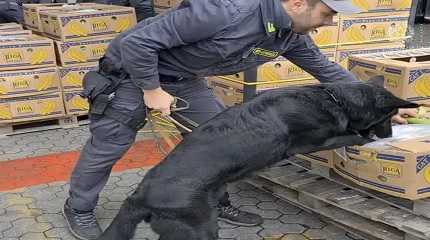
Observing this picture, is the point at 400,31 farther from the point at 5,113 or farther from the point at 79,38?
the point at 5,113

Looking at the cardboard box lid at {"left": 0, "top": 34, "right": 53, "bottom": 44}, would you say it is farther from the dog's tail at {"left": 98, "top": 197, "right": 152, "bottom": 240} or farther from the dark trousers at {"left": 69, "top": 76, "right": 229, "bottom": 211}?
the dog's tail at {"left": 98, "top": 197, "right": 152, "bottom": 240}

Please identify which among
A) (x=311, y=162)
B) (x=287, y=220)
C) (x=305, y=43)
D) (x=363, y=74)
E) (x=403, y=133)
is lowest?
(x=287, y=220)

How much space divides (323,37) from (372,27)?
433mm

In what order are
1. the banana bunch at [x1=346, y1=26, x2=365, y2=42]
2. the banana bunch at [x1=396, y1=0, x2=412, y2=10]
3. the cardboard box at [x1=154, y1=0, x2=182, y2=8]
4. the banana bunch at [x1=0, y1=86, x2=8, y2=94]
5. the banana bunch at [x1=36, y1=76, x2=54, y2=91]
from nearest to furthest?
the banana bunch at [x1=346, y1=26, x2=365, y2=42] → the banana bunch at [x1=396, y1=0, x2=412, y2=10] → the banana bunch at [x1=0, y1=86, x2=8, y2=94] → the banana bunch at [x1=36, y1=76, x2=54, y2=91] → the cardboard box at [x1=154, y1=0, x2=182, y2=8]

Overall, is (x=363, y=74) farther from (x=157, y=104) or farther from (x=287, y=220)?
(x=157, y=104)

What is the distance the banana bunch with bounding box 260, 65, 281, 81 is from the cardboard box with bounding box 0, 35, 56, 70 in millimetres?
2164

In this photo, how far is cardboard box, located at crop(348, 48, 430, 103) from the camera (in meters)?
3.07

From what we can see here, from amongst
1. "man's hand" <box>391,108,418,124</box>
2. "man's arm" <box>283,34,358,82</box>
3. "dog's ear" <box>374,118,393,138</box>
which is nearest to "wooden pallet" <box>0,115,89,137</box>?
"man's arm" <box>283,34,358,82</box>

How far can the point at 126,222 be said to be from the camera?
2133mm

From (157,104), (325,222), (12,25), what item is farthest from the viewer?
(12,25)

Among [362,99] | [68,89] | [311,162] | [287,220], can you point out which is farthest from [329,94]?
[68,89]

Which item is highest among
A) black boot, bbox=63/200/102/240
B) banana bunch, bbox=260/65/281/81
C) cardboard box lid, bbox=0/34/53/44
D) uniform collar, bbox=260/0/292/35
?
uniform collar, bbox=260/0/292/35

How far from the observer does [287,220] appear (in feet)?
10.5

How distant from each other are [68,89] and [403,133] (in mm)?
3147
